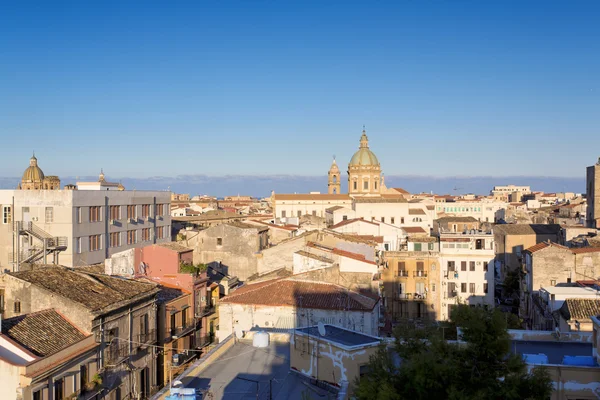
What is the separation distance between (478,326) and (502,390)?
4.31 feet

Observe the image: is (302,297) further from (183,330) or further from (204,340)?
(204,340)

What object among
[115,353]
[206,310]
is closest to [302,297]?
[206,310]

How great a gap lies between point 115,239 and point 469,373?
35.6m

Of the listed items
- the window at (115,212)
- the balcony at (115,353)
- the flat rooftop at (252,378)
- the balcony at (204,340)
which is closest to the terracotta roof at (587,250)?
the balcony at (204,340)

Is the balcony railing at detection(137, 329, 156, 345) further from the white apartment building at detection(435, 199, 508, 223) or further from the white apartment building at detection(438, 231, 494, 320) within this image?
the white apartment building at detection(435, 199, 508, 223)

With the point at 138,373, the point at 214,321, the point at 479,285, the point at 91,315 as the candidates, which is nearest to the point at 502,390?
the point at 91,315

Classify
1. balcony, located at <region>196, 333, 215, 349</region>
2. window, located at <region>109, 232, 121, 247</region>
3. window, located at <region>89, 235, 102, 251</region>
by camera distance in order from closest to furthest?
balcony, located at <region>196, 333, 215, 349</region> < window, located at <region>89, 235, 102, 251</region> < window, located at <region>109, 232, 121, 247</region>

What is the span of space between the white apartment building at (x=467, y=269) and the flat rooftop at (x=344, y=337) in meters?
30.1

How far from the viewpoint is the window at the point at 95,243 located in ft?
134

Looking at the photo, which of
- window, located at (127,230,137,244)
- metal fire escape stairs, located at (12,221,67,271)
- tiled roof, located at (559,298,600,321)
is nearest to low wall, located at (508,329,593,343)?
tiled roof, located at (559,298,600,321)

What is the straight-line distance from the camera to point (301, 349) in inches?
672

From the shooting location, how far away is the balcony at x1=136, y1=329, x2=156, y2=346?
23641 mm

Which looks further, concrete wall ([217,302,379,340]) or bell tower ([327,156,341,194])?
bell tower ([327,156,341,194])

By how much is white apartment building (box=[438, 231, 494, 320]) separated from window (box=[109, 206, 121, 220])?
23.4 m
